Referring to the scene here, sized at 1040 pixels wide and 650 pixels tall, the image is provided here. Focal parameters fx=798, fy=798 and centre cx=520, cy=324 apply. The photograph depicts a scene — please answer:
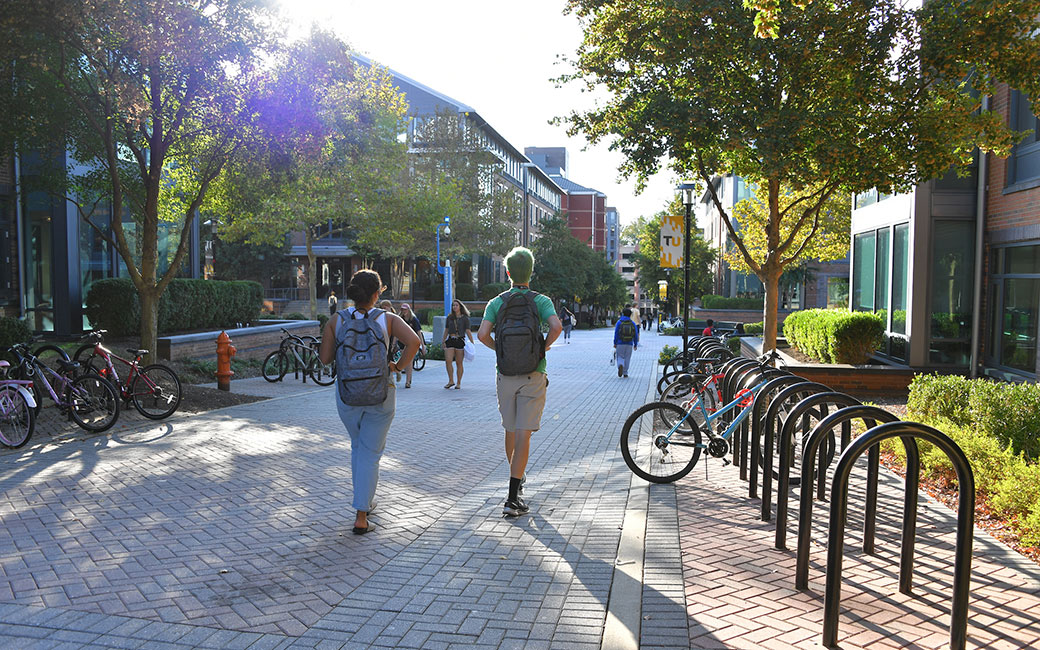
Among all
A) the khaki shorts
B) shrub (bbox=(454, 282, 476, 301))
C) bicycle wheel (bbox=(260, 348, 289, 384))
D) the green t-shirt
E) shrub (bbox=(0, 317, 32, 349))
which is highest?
shrub (bbox=(454, 282, 476, 301))

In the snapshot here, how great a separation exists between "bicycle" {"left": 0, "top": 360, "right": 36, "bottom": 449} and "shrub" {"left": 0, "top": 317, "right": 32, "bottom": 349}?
7.97ft

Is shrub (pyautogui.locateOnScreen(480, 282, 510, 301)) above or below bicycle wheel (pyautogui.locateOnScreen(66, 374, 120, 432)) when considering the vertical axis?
above

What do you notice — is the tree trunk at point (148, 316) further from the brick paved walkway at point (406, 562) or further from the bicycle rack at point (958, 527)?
the bicycle rack at point (958, 527)

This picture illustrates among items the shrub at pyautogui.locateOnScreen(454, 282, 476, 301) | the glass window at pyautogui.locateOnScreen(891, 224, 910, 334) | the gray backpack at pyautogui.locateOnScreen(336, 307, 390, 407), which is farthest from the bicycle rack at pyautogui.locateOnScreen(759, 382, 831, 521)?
the shrub at pyautogui.locateOnScreen(454, 282, 476, 301)

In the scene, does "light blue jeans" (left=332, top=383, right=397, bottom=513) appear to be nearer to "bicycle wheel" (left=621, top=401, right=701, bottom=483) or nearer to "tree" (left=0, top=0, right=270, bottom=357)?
"bicycle wheel" (left=621, top=401, right=701, bottom=483)

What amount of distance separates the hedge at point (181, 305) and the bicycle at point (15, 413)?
9.48 meters

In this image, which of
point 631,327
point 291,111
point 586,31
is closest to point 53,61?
point 291,111

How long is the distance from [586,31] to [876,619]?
36.8 feet

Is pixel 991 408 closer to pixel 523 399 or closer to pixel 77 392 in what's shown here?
pixel 523 399

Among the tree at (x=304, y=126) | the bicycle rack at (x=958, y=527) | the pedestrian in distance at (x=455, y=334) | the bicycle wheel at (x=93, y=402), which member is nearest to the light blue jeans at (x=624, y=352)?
the pedestrian in distance at (x=455, y=334)

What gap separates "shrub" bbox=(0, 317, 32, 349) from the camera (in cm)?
1035

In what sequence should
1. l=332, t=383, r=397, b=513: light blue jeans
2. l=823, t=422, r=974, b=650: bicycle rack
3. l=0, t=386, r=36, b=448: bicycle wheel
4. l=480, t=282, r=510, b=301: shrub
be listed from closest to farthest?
l=823, t=422, r=974, b=650: bicycle rack < l=332, t=383, r=397, b=513: light blue jeans < l=0, t=386, r=36, b=448: bicycle wheel < l=480, t=282, r=510, b=301: shrub

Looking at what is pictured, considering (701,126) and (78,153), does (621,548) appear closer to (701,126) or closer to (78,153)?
(701,126)

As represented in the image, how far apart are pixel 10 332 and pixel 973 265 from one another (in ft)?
48.7
